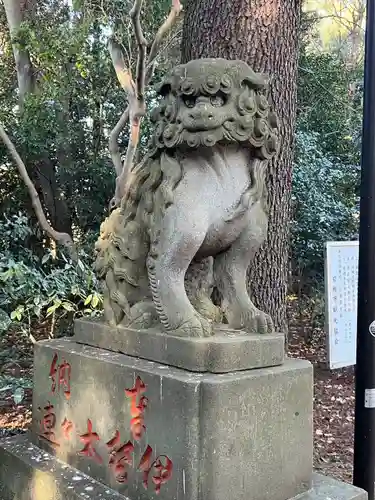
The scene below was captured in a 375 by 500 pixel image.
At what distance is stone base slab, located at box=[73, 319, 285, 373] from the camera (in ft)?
6.20

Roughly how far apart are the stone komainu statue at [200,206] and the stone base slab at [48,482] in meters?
0.64

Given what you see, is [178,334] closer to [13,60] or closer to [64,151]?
[64,151]

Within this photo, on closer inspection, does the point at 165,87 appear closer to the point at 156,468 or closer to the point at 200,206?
the point at 200,206

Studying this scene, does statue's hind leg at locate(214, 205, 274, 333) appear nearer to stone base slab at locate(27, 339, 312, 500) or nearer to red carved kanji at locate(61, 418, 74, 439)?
stone base slab at locate(27, 339, 312, 500)

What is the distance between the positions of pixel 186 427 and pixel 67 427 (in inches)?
31.2

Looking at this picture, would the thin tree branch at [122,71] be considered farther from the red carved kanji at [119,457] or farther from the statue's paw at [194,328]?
the red carved kanji at [119,457]

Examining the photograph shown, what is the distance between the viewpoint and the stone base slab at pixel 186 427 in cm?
179

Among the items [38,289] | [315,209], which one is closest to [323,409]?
[315,209]

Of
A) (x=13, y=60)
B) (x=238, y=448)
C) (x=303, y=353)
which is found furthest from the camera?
(x=13, y=60)

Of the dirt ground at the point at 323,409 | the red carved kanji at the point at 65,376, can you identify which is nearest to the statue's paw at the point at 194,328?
the red carved kanji at the point at 65,376

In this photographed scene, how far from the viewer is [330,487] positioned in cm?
216

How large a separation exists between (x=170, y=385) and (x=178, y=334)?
0.20 m

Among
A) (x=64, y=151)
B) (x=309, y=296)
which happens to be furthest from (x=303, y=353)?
(x=64, y=151)

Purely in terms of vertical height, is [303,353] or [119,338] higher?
[119,338]
